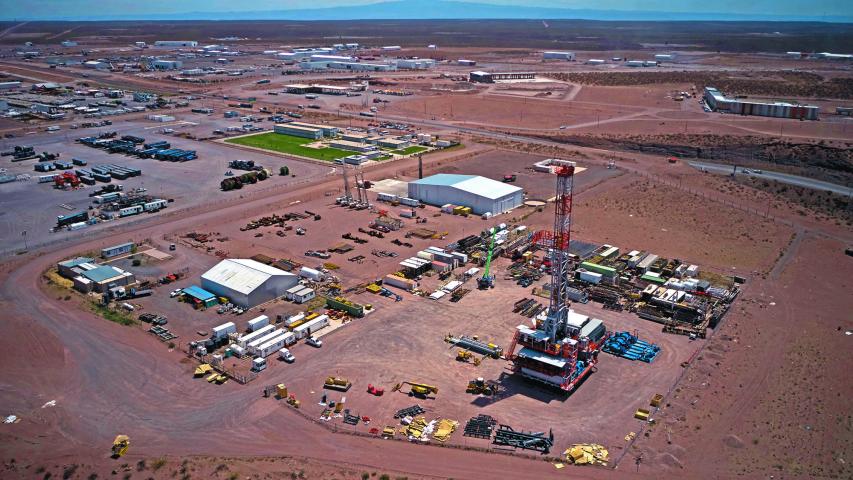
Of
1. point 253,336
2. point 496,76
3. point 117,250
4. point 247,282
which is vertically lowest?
point 253,336

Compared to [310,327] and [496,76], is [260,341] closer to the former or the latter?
[310,327]

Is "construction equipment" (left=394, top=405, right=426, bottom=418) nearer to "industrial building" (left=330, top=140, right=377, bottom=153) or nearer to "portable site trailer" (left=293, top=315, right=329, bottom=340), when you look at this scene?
"portable site trailer" (left=293, top=315, right=329, bottom=340)

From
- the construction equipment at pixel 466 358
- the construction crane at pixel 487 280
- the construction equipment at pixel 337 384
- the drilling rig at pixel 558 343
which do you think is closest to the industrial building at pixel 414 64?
the construction crane at pixel 487 280

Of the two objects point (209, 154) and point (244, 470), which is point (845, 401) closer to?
point (244, 470)

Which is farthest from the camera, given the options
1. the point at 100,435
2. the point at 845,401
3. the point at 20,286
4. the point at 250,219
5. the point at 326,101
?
the point at 326,101

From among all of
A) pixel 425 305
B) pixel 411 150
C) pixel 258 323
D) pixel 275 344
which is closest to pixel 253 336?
pixel 258 323

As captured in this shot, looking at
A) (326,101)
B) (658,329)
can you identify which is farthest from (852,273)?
(326,101)
